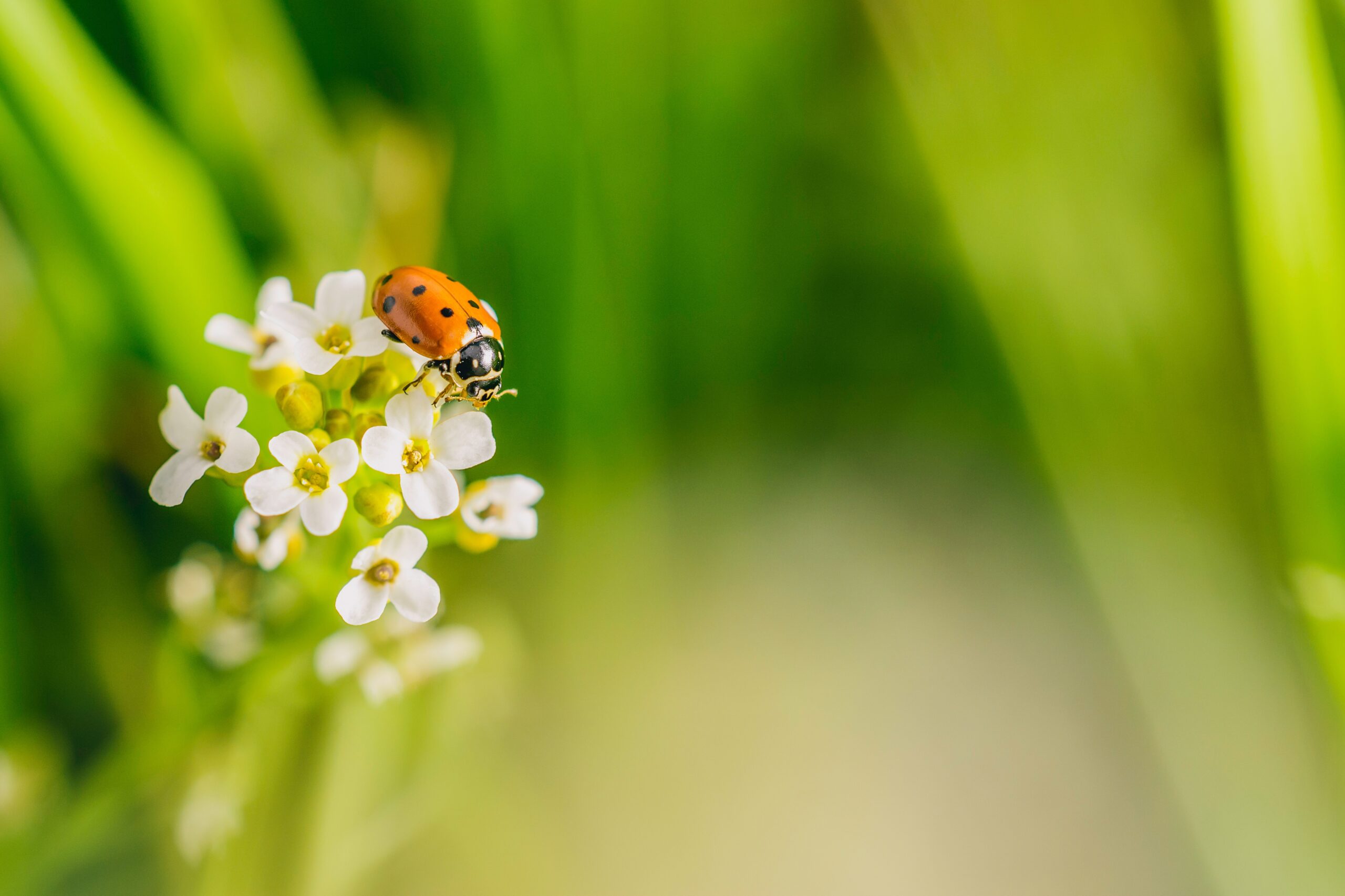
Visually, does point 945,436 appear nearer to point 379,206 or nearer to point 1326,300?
point 1326,300

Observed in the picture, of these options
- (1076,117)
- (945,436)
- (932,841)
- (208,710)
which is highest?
(1076,117)

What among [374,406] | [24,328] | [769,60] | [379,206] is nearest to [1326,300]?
[769,60]

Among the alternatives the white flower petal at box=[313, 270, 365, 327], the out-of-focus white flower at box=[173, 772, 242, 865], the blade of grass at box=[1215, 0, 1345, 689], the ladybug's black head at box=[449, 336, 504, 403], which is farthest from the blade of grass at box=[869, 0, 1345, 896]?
the out-of-focus white flower at box=[173, 772, 242, 865]

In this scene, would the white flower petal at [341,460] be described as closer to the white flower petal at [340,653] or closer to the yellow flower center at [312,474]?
the yellow flower center at [312,474]

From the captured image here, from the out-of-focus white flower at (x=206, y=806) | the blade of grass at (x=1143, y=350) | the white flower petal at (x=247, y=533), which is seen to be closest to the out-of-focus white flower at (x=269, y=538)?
the white flower petal at (x=247, y=533)

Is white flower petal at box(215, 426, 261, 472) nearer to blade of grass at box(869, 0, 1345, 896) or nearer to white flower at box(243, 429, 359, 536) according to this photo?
white flower at box(243, 429, 359, 536)

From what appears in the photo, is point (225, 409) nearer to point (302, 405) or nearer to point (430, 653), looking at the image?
point (302, 405)
